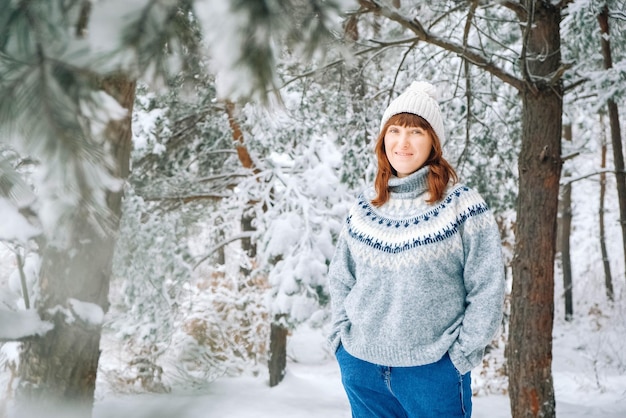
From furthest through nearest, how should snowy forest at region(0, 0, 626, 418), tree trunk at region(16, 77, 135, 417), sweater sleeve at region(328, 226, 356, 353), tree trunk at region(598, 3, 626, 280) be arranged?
tree trunk at region(598, 3, 626, 280), tree trunk at region(16, 77, 135, 417), sweater sleeve at region(328, 226, 356, 353), snowy forest at region(0, 0, 626, 418)

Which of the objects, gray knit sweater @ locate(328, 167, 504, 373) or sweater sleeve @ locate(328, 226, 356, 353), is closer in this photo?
gray knit sweater @ locate(328, 167, 504, 373)

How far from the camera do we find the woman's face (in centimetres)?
194

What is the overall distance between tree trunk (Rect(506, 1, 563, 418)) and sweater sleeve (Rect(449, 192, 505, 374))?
1.99m

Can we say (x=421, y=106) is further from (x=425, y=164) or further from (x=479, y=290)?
(x=479, y=290)

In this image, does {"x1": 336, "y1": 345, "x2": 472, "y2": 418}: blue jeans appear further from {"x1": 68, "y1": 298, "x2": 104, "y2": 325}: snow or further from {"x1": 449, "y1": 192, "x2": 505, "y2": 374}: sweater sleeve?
{"x1": 68, "y1": 298, "x2": 104, "y2": 325}: snow

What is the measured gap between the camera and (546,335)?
3.62m

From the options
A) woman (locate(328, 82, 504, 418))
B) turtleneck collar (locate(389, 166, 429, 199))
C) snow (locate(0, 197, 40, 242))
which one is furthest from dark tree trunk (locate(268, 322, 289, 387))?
snow (locate(0, 197, 40, 242))

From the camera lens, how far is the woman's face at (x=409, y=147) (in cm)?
194

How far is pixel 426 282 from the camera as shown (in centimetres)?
181

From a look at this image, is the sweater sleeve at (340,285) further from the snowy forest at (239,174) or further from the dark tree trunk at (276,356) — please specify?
the dark tree trunk at (276,356)

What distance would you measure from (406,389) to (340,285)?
0.45 m

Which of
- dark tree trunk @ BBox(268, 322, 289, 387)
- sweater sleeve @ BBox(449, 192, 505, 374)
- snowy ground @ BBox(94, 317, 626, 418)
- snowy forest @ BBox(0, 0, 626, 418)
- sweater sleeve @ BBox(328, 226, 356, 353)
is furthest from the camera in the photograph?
dark tree trunk @ BBox(268, 322, 289, 387)

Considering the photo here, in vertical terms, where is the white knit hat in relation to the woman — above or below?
above

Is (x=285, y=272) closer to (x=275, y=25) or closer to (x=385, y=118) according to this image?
(x=385, y=118)
